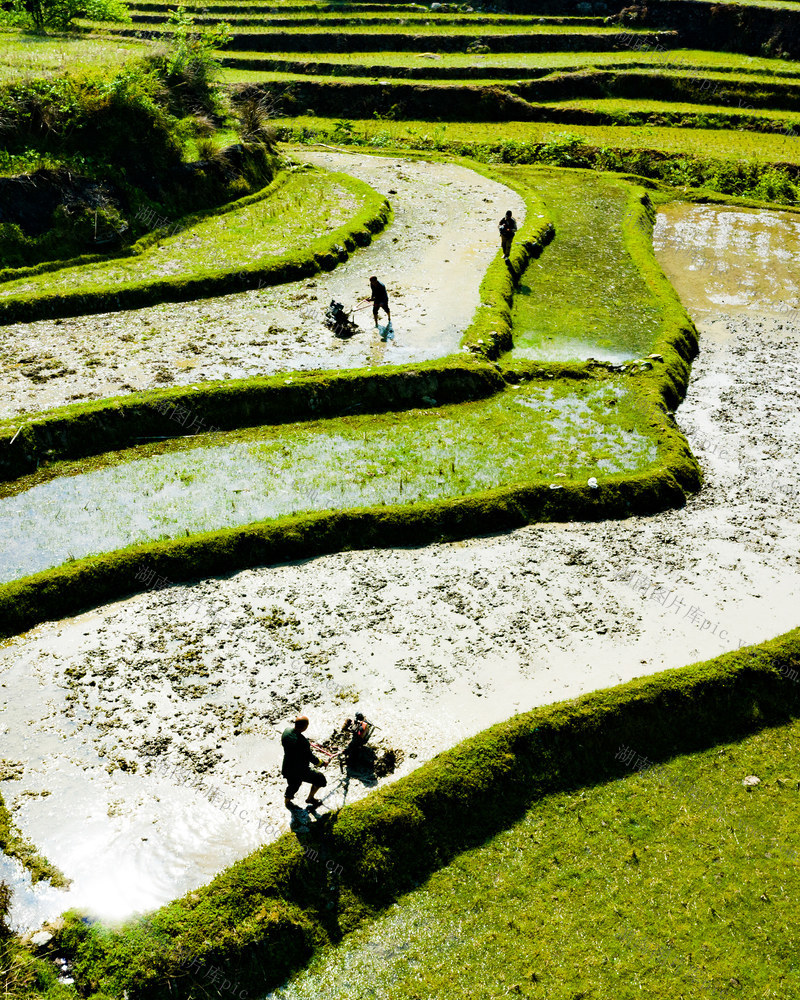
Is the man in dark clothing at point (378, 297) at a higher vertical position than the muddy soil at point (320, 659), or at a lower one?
higher

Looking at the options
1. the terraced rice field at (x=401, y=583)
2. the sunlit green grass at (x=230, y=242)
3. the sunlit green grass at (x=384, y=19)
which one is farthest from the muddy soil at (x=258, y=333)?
the sunlit green grass at (x=384, y=19)

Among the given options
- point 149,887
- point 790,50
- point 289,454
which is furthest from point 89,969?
point 790,50

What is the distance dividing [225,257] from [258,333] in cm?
688

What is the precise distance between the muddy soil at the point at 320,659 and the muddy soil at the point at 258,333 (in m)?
8.94

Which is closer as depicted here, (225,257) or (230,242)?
(225,257)

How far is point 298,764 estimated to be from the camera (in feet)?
37.8

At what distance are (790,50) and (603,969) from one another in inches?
2611

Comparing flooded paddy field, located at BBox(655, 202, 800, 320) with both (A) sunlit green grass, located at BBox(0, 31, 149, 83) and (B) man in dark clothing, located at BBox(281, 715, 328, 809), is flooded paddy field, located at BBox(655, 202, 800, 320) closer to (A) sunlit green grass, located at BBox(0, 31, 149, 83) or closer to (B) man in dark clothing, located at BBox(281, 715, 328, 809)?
(B) man in dark clothing, located at BBox(281, 715, 328, 809)

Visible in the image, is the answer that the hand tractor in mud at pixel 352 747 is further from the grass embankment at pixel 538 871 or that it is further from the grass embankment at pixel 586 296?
the grass embankment at pixel 586 296

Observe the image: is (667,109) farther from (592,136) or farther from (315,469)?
(315,469)

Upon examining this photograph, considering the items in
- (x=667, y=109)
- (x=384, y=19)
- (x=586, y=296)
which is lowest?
(x=586, y=296)

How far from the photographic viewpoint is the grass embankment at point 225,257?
27.4 meters

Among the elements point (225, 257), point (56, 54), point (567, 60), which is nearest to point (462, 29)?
point (567, 60)

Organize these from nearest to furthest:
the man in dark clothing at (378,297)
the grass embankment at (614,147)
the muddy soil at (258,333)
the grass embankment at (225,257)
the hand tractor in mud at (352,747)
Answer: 1. the hand tractor in mud at (352,747)
2. the muddy soil at (258,333)
3. the man in dark clothing at (378,297)
4. the grass embankment at (225,257)
5. the grass embankment at (614,147)
